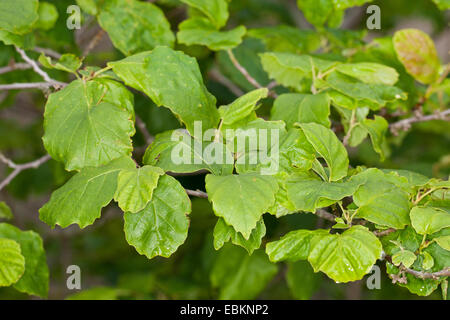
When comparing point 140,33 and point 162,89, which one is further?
point 140,33

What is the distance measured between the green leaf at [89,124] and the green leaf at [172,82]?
0.05 metres

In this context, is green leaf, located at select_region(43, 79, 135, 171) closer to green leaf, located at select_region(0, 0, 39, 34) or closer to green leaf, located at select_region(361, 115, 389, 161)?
green leaf, located at select_region(0, 0, 39, 34)

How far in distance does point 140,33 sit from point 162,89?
272 millimetres

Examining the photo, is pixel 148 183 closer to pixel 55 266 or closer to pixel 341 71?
pixel 341 71

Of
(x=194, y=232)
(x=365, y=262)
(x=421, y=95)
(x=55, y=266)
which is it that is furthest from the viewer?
(x=55, y=266)

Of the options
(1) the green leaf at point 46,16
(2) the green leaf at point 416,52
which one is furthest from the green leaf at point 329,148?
(1) the green leaf at point 46,16

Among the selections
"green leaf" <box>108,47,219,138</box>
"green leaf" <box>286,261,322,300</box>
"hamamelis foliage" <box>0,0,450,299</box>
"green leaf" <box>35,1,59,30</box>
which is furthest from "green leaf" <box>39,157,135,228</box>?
"green leaf" <box>286,261,322,300</box>

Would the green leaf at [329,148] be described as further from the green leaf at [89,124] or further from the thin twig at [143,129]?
the thin twig at [143,129]

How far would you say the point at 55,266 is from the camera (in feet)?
6.86

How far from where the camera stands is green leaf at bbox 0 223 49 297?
0.83 m

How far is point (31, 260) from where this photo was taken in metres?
0.85

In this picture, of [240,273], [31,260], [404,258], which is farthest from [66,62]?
[240,273]
